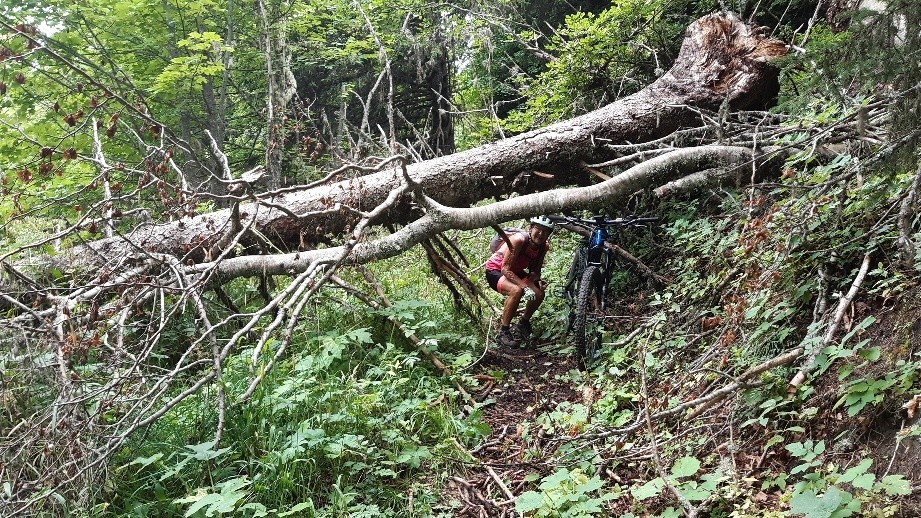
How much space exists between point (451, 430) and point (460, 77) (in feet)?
40.8

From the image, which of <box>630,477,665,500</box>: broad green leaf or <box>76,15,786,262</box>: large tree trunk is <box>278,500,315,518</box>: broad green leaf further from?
<box>76,15,786,262</box>: large tree trunk

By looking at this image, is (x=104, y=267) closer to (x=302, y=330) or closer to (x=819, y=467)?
(x=302, y=330)

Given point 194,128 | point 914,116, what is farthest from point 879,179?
point 194,128

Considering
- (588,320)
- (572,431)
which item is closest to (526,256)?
(588,320)

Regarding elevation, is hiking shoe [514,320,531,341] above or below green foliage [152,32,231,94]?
below

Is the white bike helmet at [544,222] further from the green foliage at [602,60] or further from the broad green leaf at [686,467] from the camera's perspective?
the broad green leaf at [686,467]

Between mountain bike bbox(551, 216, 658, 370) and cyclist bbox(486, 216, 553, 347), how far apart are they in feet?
1.00

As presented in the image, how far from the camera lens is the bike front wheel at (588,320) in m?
5.05

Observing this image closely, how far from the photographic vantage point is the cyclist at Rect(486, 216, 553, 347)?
566cm

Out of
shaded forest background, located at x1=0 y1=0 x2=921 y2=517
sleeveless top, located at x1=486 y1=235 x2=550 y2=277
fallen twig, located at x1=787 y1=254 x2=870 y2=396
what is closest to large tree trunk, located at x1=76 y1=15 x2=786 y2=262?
shaded forest background, located at x1=0 y1=0 x2=921 y2=517

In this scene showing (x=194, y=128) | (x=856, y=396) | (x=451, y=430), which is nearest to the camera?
(x=856, y=396)

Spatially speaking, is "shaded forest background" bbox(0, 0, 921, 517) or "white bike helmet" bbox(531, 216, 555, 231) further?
"white bike helmet" bbox(531, 216, 555, 231)

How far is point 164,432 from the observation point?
357 cm

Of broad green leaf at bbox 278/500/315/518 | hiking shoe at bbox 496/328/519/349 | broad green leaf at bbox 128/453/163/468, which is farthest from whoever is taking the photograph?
hiking shoe at bbox 496/328/519/349
